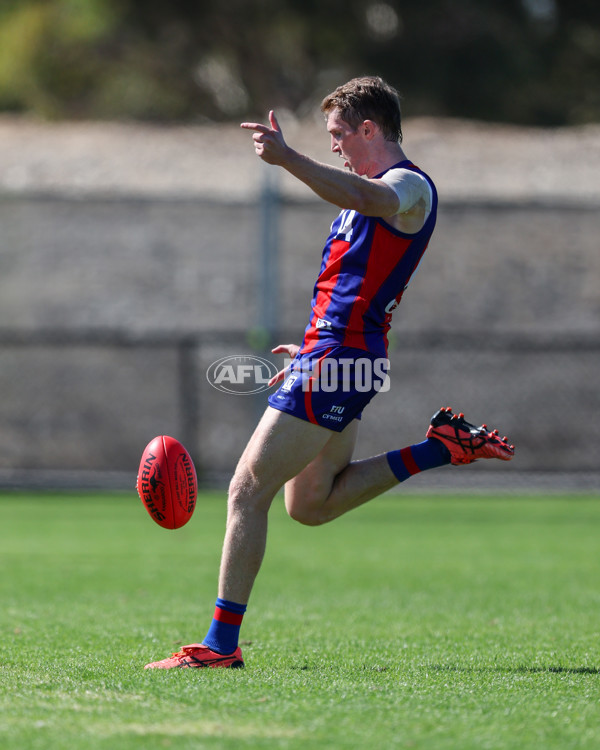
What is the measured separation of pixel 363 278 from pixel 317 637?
179 centimetres

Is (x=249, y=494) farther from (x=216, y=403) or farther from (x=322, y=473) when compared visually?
(x=216, y=403)

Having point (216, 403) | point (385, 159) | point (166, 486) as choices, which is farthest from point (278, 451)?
point (216, 403)

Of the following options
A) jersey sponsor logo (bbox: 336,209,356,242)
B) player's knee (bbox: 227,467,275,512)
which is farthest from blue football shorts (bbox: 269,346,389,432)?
jersey sponsor logo (bbox: 336,209,356,242)

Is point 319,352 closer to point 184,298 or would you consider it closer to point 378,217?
point 378,217

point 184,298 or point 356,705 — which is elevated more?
point 184,298

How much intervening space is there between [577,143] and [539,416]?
605 centimetres

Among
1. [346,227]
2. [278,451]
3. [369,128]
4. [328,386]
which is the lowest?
[278,451]

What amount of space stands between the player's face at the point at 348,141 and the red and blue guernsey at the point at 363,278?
6.3 inches

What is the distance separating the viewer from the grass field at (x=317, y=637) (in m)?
3.42

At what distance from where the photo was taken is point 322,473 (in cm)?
496

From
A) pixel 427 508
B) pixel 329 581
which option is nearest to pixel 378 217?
pixel 329 581

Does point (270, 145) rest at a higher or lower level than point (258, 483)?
higher

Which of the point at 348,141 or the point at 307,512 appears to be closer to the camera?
the point at 348,141

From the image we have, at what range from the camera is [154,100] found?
1136 inches
